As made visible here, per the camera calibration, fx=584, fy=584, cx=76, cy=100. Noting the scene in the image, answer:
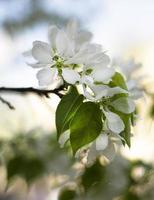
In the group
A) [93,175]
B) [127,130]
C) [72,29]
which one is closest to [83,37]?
[72,29]

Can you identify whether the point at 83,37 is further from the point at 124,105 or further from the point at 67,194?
the point at 67,194

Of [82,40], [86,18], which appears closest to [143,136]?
[82,40]

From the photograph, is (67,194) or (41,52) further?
(67,194)

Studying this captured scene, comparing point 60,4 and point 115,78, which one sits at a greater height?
point 115,78

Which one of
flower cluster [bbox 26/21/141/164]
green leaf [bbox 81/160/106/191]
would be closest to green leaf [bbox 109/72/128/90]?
flower cluster [bbox 26/21/141/164]

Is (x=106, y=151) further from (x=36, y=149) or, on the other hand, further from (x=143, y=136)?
(x=143, y=136)

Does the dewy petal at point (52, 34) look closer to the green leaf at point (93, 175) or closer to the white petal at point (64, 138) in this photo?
the white petal at point (64, 138)
